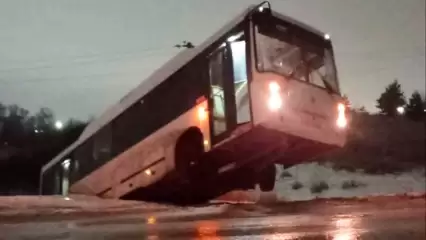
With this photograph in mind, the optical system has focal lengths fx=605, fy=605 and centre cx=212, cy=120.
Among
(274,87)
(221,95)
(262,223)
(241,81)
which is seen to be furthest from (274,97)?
(262,223)

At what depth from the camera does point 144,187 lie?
3139 mm

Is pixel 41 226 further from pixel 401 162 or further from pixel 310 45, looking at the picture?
pixel 310 45

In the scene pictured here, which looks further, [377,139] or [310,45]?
[310,45]

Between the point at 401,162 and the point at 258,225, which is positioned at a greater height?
the point at 401,162

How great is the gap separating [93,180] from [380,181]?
6.56 ft

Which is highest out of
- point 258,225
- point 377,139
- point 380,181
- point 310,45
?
point 310,45

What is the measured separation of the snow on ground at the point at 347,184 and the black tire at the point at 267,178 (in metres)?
0.40

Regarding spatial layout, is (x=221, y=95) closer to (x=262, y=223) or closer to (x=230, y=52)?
(x=230, y=52)

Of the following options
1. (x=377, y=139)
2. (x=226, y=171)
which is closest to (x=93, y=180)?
(x=226, y=171)

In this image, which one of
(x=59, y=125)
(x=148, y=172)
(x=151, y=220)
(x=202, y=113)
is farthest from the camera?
(x=148, y=172)

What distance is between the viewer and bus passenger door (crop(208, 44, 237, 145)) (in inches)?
107

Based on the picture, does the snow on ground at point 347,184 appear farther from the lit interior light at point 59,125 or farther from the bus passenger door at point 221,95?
the lit interior light at point 59,125

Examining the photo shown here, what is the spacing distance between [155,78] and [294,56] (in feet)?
2.48

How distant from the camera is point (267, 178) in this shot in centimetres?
308
